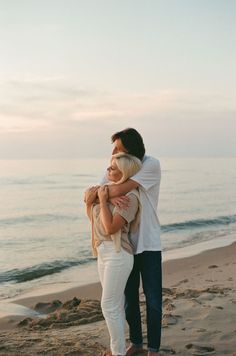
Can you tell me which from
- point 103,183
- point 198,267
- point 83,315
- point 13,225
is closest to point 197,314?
point 83,315

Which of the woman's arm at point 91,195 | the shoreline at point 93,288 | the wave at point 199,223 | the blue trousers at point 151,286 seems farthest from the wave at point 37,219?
the woman's arm at point 91,195

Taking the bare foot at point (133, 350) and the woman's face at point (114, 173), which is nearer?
the woman's face at point (114, 173)

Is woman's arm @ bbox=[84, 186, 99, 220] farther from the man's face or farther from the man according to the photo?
the man's face

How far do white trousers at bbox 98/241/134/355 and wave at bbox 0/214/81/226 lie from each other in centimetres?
1764

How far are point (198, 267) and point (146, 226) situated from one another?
299 inches

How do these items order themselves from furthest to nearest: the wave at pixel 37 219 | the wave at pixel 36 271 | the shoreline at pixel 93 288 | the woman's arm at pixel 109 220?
1. the wave at pixel 37 219
2. the wave at pixel 36 271
3. the shoreline at pixel 93 288
4. the woman's arm at pixel 109 220

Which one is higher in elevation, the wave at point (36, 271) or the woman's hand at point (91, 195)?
the woman's hand at point (91, 195)

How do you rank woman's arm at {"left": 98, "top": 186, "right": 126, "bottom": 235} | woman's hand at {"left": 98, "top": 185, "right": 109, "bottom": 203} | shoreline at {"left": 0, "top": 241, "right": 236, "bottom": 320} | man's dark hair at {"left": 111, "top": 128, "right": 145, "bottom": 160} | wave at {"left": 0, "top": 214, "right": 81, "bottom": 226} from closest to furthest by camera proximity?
woman's arm at {"left": 98, "top": 186, "right": 126, "bottom": 235}, woman's hand at {"left": 98, "top": 185, "right": 109, "bottom": 203}, man's dark hair at {"left": 111, "top": 128, "right": 145, "bottom": 160}, shoreline at {"left": 0, "top": 241, "right": 236, "bottom": 320}, wave at {"left": 0, "top": 214, "right": 81, "bottom": 226}

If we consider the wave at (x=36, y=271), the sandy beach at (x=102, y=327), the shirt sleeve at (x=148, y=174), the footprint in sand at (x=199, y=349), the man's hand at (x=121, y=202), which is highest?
the shirt sleeve at (x=148, y=174)

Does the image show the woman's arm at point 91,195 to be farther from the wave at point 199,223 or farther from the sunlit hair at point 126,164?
the wave at point 199,223

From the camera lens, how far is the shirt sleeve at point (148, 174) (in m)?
3.96

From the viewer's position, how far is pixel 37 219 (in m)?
22.3

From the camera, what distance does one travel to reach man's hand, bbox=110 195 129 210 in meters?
3.86

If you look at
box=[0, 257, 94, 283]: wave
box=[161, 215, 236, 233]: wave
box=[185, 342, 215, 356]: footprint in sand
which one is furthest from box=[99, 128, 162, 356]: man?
box=[161, 215, 236, 233]: wave
